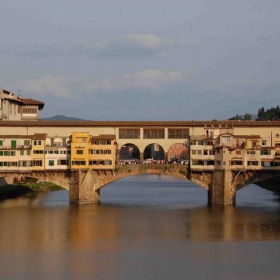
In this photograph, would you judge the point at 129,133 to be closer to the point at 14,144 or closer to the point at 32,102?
the point at 14,144

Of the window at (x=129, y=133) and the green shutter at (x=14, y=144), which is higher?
the window at (x=129, y=133)

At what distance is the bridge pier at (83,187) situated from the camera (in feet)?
211

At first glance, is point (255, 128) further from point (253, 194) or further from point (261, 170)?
point (253, 194)

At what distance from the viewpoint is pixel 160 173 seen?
6569cm

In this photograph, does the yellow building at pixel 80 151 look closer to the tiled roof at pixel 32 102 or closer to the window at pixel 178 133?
the window at pixel 178 133

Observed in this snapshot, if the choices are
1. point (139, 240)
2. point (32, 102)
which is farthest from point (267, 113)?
point (139, 240)

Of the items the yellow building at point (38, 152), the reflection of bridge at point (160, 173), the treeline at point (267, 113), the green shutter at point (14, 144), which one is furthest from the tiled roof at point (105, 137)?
the treeline at point (267, 113)

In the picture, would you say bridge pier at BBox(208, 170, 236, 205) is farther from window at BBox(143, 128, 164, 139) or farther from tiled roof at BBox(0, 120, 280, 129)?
window at BBox(143, 128, 164, 139)

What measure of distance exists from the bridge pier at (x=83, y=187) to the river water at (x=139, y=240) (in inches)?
61.5

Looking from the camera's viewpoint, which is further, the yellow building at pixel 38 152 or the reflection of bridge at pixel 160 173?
the yellow building at pixel 38 152

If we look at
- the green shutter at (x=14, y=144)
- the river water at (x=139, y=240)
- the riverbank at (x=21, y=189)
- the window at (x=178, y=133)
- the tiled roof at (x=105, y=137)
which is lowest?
the river water at (x=139, y=240)

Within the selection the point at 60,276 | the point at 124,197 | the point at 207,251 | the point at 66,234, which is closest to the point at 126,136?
the point at 124,197

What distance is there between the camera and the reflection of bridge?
2505 inches

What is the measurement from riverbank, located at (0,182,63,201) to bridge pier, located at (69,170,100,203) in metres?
9.38
